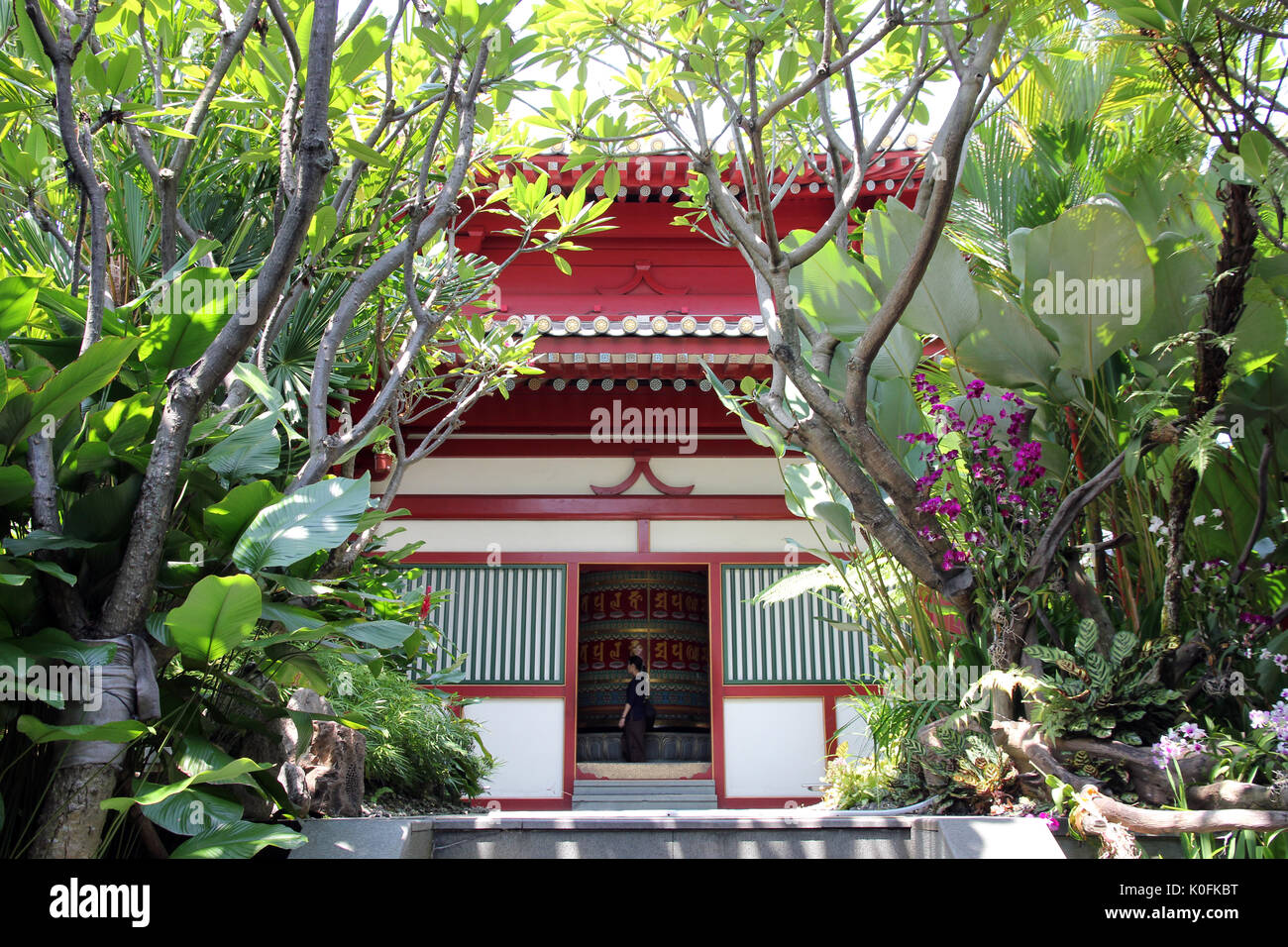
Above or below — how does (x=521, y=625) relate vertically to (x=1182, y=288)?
below

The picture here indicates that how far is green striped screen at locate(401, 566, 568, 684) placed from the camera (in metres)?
5.97

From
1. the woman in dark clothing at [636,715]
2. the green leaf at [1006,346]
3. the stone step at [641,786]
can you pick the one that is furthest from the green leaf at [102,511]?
the woman in dark clothing at [636,715]

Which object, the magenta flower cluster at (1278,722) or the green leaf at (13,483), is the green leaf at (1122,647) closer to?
the magenta flower cluster at (1278,722)

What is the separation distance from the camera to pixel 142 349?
8.50 ft

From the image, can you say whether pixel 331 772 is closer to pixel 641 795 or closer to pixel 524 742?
pixel 524 742

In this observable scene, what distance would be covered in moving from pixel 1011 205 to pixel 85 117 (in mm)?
3530

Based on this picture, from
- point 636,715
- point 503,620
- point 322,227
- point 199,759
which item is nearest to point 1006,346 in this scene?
point 322,227

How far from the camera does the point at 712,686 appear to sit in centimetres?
604

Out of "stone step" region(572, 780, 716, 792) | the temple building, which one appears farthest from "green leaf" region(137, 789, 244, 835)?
"stone step" region(572, 780, 716, 792)

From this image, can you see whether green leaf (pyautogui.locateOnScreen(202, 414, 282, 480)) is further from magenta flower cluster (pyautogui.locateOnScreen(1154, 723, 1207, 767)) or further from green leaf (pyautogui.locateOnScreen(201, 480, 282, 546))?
magenta flower cluster (pyautogui.locateOnScreen(1154, 723, 1207, 767))
